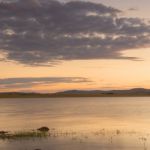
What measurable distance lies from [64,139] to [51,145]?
4.52 m

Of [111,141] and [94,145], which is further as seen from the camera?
[111,141]

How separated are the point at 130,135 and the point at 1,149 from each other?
1780 centimetres

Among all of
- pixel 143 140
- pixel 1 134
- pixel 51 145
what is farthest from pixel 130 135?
pixel 1 134

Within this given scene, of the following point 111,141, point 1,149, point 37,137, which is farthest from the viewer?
point 37,137

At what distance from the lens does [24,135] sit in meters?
48.1

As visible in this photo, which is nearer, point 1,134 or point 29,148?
point 29,148

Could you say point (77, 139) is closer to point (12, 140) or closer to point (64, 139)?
point (64, 139)

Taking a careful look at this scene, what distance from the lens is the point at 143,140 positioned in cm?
4391

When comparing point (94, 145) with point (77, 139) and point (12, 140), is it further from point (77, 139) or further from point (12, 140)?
point (12, 140)

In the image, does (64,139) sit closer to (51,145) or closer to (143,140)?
(51,145)

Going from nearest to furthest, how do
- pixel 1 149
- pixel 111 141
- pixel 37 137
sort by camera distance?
pixel 1 149, pixel 111 141, pixel 37 137

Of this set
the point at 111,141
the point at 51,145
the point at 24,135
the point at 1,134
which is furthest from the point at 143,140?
the point at 1,134

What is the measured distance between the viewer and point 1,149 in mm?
38656

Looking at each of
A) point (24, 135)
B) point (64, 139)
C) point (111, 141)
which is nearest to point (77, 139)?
point (64, 139)
